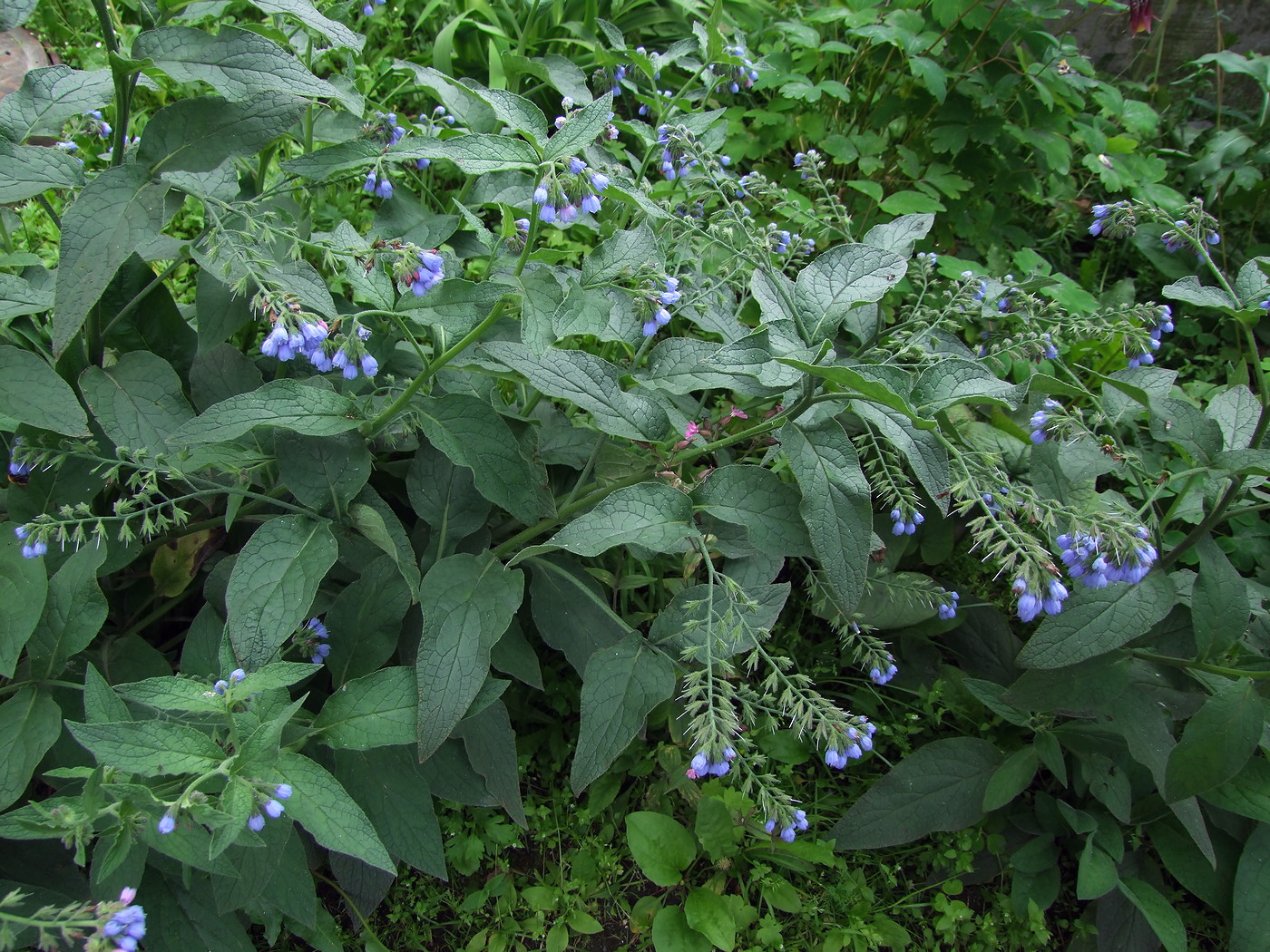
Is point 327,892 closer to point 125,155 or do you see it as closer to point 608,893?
point 608,893

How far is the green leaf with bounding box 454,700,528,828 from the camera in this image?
1994 millimetres

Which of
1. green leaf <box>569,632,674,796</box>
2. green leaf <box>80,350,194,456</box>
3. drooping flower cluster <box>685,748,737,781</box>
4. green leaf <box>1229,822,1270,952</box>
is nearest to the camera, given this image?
drooping flower cluster <box>685,748,737,781</box>

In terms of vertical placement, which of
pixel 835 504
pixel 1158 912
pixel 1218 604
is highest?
pixel 835 504

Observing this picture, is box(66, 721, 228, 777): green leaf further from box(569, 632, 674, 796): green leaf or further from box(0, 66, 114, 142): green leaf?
box(0, 66, 114, 142): green leaf

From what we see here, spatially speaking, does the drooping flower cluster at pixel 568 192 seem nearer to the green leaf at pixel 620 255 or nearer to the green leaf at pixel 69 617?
the green leaf at pixel 620 255

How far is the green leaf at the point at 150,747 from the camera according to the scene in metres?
1.48

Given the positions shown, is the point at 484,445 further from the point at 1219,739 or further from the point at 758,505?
the point at 1219,739

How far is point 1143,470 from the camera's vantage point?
2184 millimetres

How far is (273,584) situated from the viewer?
179 centimetres

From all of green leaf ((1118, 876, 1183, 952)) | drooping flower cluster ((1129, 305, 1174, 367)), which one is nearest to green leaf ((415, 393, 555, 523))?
drooping flower cluster ((1129, 305, 1174, 367))

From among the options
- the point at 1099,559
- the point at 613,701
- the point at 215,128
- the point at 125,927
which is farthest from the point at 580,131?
the point at 125,927

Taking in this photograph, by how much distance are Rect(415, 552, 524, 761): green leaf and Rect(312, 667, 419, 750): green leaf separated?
0.15 ft

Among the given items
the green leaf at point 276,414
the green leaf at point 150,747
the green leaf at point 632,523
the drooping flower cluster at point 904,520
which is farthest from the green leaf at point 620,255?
the green leaf at point 150,747

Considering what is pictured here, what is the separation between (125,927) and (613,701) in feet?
3.05
